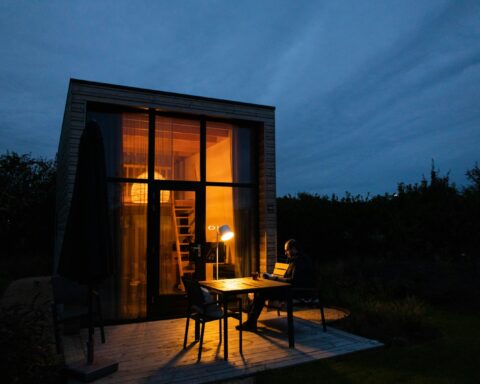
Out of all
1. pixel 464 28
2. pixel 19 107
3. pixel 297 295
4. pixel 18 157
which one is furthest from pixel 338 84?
pixel 19 107

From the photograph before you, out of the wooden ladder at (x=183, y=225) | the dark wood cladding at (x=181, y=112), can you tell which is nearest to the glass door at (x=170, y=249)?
the wooden ladder at (x=183, y=225)

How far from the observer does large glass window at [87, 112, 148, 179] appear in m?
6.07

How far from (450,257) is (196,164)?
625 cm

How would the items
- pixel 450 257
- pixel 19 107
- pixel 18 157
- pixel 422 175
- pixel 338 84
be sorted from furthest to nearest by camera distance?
1. pixel 19 107
2. pixel 338 84
3. pixel 18 157
4. pixel 422 175
5. pixel 450 257

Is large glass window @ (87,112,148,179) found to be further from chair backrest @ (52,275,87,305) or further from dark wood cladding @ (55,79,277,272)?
chair backrest @ (52,275,87,305)

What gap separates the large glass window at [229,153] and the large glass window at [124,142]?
1.21 meters

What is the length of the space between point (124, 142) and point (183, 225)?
68.3 inches

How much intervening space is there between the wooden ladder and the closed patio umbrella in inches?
102

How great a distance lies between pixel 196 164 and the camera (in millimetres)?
6746

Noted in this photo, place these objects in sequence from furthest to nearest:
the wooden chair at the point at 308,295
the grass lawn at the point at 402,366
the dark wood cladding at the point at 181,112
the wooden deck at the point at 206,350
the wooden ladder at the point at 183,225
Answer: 1. the wooden ladder at the point at 183,225
2. the dark wood cladding at the point at 181,112
3. the wooden chair at the point at 308,295
4. the wooden deck at the point at 206,350
5. the grass lawn at the point at 402,366

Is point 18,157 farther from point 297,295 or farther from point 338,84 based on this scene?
point 338,84

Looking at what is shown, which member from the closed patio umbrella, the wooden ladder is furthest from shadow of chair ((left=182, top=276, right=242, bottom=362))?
the wooden ladder

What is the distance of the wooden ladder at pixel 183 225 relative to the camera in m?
6.44

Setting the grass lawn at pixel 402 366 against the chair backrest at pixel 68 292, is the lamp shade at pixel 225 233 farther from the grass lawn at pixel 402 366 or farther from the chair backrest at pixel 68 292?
the grass lawn at pixel 402 366
